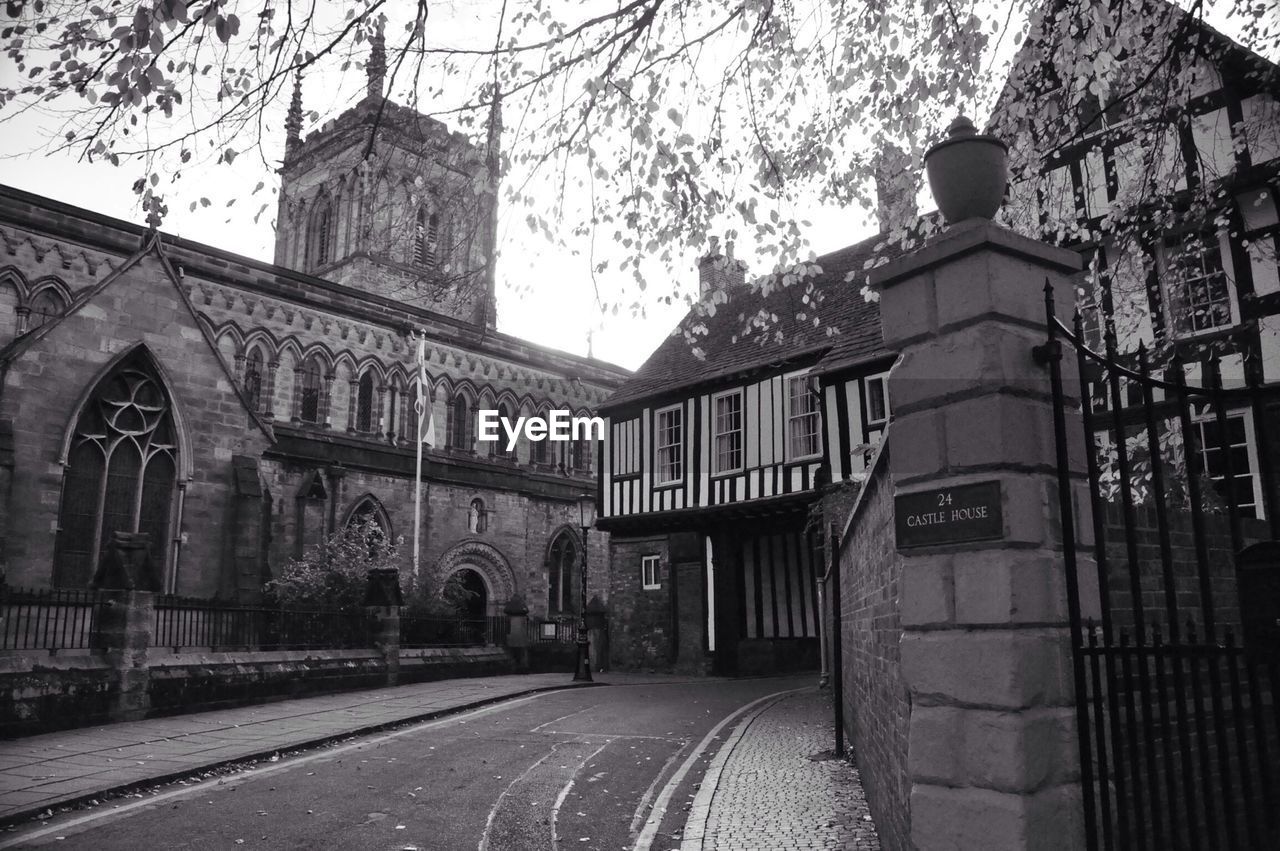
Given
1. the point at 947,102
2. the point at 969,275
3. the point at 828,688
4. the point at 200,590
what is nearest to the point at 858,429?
the point at 828,688

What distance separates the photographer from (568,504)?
113 feet

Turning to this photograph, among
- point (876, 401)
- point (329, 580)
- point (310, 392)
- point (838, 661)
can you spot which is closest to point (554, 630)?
point (329, 580)

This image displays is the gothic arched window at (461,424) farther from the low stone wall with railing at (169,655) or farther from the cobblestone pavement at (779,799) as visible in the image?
the cobblestone pavement at (779,799)

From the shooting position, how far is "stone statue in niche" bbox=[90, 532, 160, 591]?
1223 cm

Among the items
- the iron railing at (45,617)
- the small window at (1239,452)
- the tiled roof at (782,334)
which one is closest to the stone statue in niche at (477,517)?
the tiled roof at (782,334)

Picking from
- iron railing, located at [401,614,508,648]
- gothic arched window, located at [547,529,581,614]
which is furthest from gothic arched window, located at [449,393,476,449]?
iron railing, located at [401,614,508,648]

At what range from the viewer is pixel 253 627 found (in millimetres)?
14938

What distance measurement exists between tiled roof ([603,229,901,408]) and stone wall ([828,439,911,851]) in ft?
36.1

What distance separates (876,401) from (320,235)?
3490 cm

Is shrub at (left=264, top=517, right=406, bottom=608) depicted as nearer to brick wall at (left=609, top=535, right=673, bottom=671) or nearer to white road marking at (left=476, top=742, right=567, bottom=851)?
brick wall at (left=609, top=535, right=673, bottom=671)

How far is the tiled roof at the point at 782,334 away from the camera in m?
19.8

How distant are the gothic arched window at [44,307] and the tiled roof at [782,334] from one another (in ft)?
46.6

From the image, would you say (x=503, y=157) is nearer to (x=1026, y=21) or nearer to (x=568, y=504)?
(x=1026, y=21)

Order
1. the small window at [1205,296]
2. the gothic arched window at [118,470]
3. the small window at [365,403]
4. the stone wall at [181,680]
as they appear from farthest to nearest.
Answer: the small window at [365,403], the gothic arched window at [118,470], the small window at [1205,296], the stone wall at [181,680]
